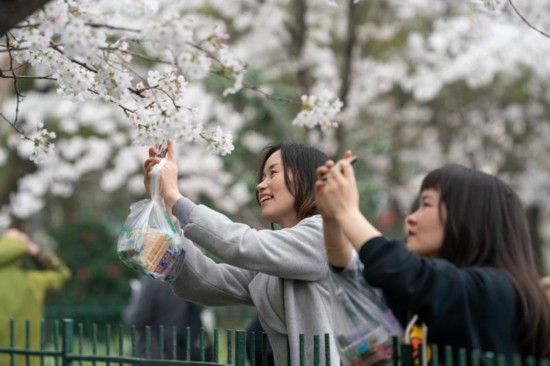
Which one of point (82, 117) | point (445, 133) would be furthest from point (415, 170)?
point (82, 117)

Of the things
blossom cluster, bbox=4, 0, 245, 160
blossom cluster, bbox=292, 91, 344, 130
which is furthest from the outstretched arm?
blossom cluster, bbox=292, 91, 344, 130

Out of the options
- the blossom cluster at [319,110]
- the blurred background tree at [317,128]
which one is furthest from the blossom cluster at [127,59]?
the blurred background tree at [317,128]

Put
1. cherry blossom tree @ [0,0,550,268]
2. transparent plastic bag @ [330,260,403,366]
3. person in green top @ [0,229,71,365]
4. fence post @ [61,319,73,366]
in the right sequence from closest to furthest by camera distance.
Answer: transparent plastic bag @ [330,260,403,366]
fence post @ [61,319,73,366]
person in green top @ [0,229,71,365]
cherry blossom tree @ [0,0,550,268]

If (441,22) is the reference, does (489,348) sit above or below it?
below

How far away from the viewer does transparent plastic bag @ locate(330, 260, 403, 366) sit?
297 centimetres

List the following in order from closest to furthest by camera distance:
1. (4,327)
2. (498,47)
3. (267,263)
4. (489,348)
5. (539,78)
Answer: (489,348) → (267,263) → (4,327) → (498,47) → (539,78)

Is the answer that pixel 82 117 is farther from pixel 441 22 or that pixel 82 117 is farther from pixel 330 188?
pixel 330 188

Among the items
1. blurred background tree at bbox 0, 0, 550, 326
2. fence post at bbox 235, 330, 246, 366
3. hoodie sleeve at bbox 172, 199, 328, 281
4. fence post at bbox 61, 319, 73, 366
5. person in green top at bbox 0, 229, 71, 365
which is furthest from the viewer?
blurred background tree at bbox 0, 0, 550, 326

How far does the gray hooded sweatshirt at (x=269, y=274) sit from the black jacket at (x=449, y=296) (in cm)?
74

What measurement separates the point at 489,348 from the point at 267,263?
0.93m

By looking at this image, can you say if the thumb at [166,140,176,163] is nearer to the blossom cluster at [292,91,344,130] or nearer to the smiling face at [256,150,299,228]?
the smiling face at [256,150,299,228]

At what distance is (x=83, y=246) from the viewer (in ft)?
55.2

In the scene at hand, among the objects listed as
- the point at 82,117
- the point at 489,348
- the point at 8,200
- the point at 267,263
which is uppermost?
the point at 82,117

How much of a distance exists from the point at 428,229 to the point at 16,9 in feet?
4.54
